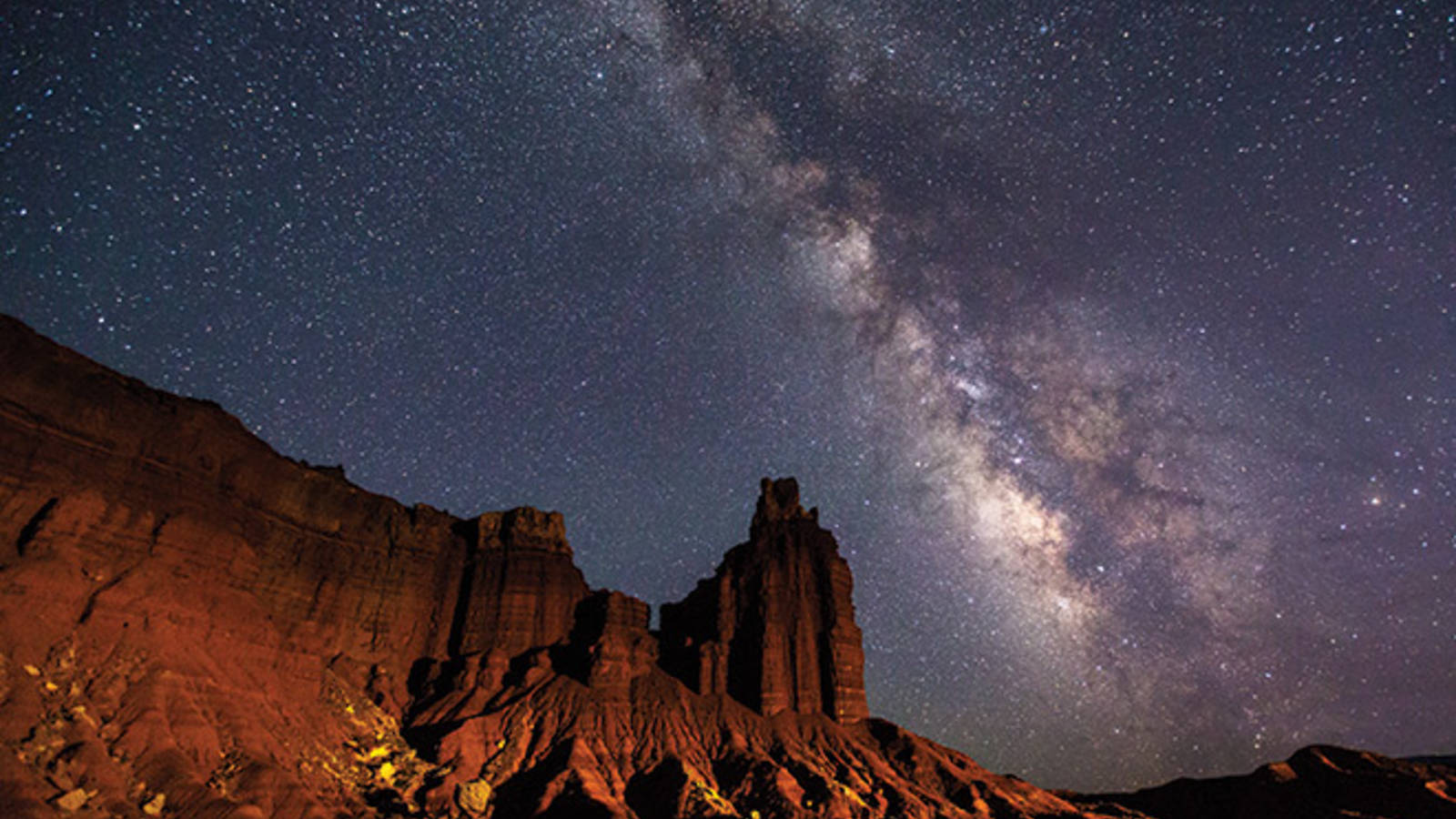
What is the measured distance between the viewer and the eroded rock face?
101ft

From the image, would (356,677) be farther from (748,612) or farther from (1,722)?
(748,612)

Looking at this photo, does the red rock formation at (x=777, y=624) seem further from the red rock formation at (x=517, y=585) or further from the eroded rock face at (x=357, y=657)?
the red rock formation at (x=517, y=585)

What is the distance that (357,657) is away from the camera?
53219 millimetres

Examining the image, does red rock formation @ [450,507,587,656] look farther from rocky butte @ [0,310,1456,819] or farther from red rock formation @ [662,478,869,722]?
Answer: red rock formation @ [662,478,869,722]

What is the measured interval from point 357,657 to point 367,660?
35.5 inches

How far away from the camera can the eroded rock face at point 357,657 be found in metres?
30.9

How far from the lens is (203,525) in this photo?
4275cm

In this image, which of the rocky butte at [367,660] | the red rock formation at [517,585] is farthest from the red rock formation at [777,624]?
the red rock formation at [517,585]

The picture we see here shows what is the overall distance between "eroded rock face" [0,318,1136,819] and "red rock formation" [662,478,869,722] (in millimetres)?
283

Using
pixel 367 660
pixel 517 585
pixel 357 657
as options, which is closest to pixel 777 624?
pixel 517 585

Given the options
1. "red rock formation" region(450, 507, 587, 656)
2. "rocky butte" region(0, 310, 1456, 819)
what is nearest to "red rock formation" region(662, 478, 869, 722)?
"rocky butte" region(0, 310, 1456, 819)

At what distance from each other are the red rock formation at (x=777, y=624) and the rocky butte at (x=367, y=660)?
281 mm

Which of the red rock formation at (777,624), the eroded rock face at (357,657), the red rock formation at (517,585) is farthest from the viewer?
the red rock formation at (777,624)

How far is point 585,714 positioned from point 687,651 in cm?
1609
